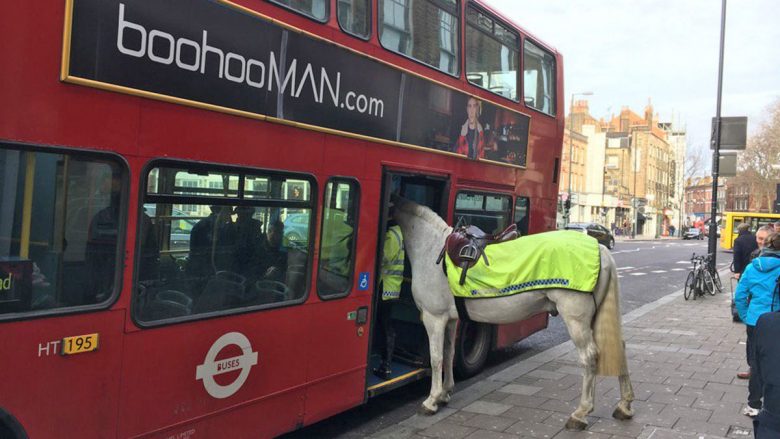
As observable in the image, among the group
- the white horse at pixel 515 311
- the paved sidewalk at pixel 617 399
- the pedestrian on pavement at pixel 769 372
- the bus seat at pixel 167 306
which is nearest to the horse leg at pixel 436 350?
the white horse at pixel 515 311

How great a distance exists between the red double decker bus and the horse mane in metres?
0.31

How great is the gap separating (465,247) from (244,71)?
247 cm

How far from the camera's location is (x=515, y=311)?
18.6 feet

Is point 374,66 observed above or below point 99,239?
above

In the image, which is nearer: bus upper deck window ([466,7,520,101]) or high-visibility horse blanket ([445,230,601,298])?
high-visibility horse blanket ([445,230,601,298])

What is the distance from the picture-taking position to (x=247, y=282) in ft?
13.6

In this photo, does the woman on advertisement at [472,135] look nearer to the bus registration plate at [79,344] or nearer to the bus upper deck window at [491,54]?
the bus upper deck window at [491,54]

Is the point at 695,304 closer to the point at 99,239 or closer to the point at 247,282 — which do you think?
the point at 247,282

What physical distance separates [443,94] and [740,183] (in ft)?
279

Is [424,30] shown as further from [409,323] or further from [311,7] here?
[409,323]

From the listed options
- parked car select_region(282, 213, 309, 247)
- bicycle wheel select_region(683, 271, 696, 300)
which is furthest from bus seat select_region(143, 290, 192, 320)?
bicycle wheel select_region(683, 271, 696, 300)

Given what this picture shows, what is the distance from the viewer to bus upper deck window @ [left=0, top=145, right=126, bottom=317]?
2852 millimetres

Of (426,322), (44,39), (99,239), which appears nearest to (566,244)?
(426,322)

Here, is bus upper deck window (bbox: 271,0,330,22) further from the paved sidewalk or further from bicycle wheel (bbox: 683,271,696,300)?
bicycle wheel (bbox: 683,271,696,300)
